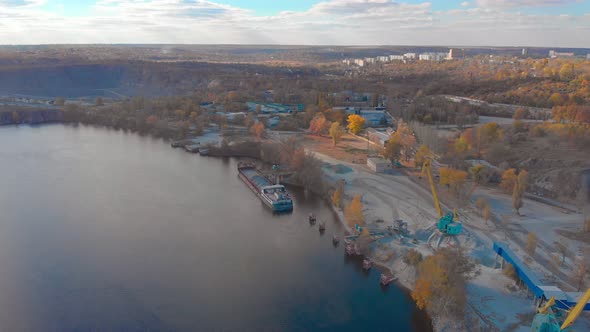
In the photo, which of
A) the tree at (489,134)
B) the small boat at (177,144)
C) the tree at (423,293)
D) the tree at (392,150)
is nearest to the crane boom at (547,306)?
the tree at (423,293)

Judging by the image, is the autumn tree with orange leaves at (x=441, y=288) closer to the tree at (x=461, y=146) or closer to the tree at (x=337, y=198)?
the tree at (x=337, y=198)

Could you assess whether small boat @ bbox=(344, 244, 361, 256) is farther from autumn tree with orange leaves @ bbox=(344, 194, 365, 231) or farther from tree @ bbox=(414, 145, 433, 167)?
tree @ bbox=(414, 145, 433, 167)

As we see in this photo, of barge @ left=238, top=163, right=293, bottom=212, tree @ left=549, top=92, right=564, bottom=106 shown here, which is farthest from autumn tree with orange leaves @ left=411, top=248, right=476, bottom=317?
tree @ left=549, top=92, right=564, bottom=106

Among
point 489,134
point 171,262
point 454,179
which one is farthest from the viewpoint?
point 489,134

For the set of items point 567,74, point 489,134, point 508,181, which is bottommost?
point 508,181

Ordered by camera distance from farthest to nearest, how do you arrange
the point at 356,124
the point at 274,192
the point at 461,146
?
1. the point at 356,124
2. the point at 461,146
3. the point at 274,192

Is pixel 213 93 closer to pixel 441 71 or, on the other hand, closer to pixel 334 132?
pixel 334 132

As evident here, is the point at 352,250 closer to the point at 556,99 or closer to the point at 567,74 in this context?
the point at 556,99

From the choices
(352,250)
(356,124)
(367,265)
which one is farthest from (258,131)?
(367,265)
